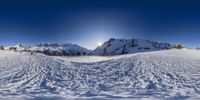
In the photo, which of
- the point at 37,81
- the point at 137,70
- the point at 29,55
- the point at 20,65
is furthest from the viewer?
the point at 29,55

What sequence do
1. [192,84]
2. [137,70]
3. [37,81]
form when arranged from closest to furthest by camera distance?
1. [192,84]
2. [37,81]
3. [137,70]

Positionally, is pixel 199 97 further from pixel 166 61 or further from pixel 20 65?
pixel 20 65

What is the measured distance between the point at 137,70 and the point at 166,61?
12.0 feet

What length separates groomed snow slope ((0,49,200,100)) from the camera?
17688 millimetres

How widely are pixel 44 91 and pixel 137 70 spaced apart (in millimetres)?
7620

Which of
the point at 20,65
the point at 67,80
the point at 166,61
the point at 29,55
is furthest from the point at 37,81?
the point at 166,61

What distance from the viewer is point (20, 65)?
2517cm

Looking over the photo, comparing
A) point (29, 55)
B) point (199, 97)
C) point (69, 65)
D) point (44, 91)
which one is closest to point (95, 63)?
point (69, 65)

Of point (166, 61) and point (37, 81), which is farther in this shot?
point (166, 61)

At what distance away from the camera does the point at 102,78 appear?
21797 mm

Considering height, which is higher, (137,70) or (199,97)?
(137,70)

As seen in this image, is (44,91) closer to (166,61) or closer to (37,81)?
(37,81)

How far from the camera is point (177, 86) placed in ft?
63.7

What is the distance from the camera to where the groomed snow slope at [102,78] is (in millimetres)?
17688
